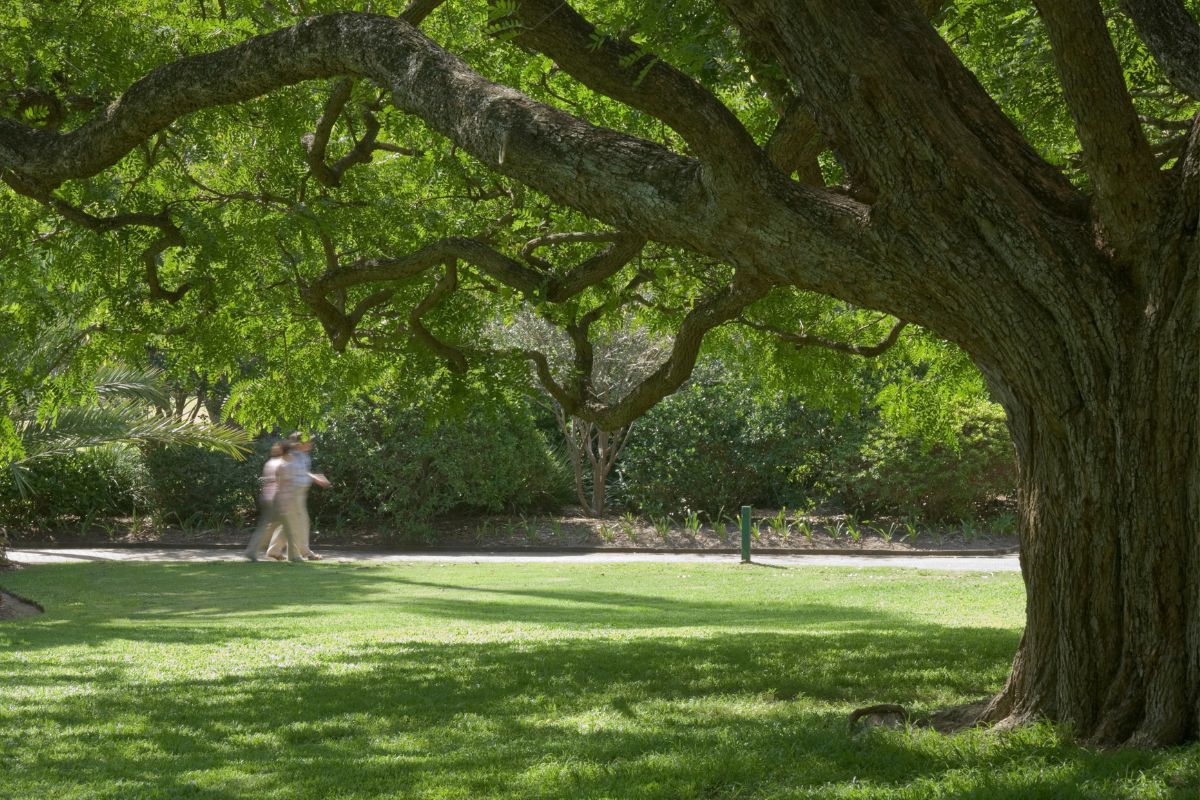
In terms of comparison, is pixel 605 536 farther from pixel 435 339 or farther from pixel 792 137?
pixel 792 137

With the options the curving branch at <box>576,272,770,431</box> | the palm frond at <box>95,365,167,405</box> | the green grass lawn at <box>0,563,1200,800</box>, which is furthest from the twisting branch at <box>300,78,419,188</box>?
the palm frond at <box>95,365,167,405</box>

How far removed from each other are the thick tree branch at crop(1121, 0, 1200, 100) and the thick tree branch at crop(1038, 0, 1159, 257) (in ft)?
1.25

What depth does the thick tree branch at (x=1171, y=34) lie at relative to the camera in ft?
19.1

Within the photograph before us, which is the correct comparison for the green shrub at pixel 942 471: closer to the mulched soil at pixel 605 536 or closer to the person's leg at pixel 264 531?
the mulched soil at pixel 605 536

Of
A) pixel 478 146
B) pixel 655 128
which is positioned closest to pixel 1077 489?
pixel 478 146

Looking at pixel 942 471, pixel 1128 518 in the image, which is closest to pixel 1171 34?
pixel 1128 518

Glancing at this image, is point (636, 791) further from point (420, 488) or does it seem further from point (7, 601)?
point (420, 488)

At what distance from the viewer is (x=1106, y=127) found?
5.61 metres

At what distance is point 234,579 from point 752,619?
294 inches

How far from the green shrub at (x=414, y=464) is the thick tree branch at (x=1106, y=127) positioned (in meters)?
19.2

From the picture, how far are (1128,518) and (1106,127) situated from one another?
5.55ft

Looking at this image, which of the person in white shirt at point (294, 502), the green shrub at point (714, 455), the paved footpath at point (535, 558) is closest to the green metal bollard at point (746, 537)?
the paved footpath at point (535, 558)

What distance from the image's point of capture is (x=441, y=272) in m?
11.0

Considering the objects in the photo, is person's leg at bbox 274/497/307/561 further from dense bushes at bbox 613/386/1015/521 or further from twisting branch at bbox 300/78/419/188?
twisting branch at bbox 300/78/419/188
